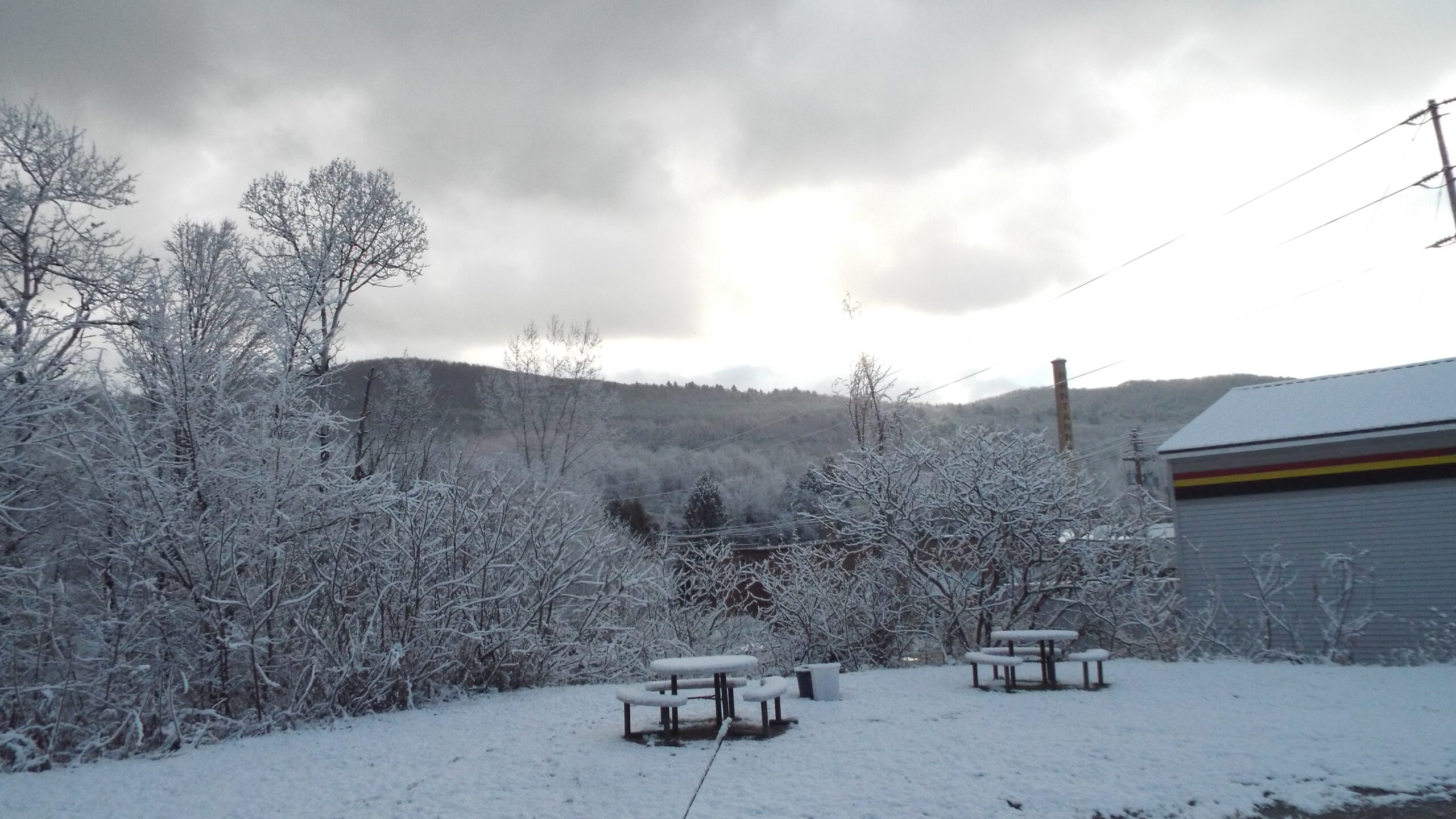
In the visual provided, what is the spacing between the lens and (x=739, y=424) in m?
59.2

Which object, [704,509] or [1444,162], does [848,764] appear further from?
[704,509]

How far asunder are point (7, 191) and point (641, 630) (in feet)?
33.7

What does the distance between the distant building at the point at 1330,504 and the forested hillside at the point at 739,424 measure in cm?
777

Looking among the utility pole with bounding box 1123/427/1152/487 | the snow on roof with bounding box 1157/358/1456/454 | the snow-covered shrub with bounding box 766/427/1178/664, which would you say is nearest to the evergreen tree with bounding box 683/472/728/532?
the utility pole with bounding box 1123/427/1152/487

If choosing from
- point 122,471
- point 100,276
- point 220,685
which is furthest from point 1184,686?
point 100,276

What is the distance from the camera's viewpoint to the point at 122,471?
8914 millimetres

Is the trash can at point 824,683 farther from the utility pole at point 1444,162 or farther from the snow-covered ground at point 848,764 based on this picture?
the utility pole at point 1444,162

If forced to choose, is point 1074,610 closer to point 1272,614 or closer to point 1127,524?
point 1127,524

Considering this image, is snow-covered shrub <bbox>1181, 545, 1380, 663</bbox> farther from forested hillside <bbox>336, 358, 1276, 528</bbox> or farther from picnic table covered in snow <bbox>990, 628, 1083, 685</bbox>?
forested hillside <bbox>336, 358, 1276, 528</bbox>

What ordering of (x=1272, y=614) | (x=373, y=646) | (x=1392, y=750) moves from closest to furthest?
(x=1392, y=750) → (x=373, y=646) → (x=1272, y=614)

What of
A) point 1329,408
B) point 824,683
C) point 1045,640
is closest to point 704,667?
point 824,683

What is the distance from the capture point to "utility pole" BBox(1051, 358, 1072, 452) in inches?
852

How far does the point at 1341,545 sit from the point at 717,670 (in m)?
11.7

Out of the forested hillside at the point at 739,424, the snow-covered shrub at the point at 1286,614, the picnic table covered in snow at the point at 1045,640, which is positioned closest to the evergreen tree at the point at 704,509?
the forested hillside at the point at 739,424
